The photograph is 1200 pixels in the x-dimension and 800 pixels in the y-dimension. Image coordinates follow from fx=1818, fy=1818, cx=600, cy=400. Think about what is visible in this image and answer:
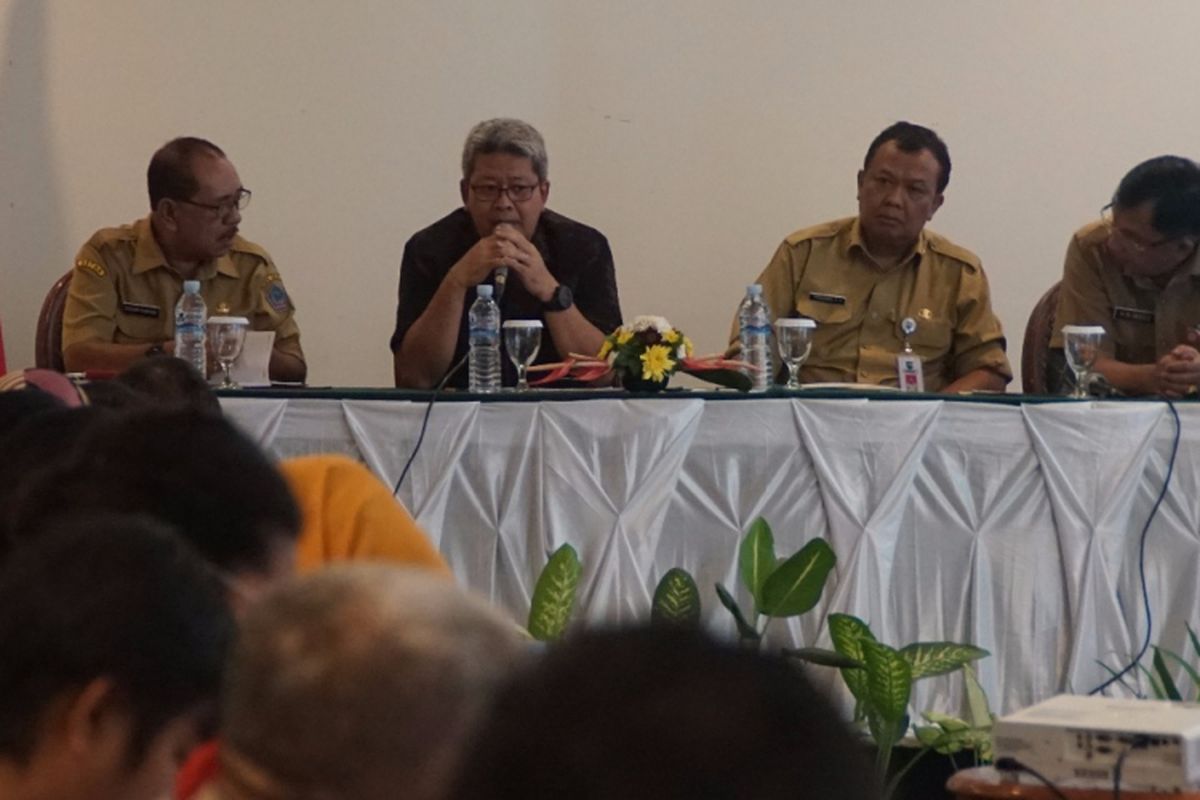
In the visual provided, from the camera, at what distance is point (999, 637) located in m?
3.03

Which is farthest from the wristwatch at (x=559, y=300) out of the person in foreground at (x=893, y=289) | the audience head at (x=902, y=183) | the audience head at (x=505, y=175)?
the audience head at (x=902, y=183)

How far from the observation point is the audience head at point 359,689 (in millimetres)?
722

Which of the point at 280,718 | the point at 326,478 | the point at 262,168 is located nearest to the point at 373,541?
the point at 326,478

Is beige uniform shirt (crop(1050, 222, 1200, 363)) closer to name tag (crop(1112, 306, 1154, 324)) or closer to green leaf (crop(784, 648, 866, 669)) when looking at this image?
name tag (crop(1112, 306, 1154, 324))

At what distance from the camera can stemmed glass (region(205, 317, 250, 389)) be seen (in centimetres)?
336

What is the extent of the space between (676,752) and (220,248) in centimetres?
373

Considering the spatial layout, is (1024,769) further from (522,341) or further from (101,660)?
(522,341)

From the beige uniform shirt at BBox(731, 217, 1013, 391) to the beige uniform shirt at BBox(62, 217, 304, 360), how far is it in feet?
3.58

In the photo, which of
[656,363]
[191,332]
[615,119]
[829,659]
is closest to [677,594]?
Result: [829,659]

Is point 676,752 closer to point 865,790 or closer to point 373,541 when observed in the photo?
point 865,790

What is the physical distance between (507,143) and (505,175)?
0.07 meters

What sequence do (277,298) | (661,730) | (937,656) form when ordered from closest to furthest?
(661,730)
(937,656)
(277,298)

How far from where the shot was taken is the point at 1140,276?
3.86 m

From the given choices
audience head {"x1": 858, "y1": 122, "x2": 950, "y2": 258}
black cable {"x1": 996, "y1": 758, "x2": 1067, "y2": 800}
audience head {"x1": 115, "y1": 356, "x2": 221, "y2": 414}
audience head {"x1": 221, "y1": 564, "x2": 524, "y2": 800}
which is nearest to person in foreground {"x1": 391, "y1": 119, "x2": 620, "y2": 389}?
audience head {"x1": 858, "y1": 122, "x2": 950, "y2": 258}
